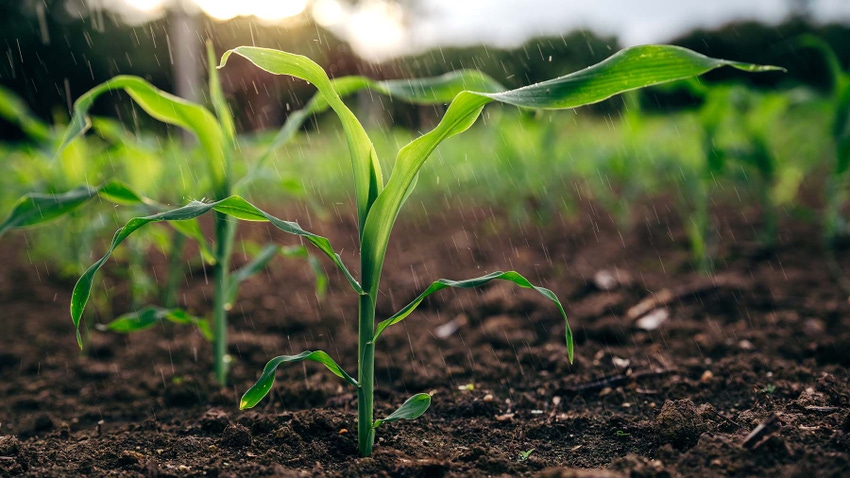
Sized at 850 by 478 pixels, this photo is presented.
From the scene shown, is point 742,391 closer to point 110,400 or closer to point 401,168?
point 401,168

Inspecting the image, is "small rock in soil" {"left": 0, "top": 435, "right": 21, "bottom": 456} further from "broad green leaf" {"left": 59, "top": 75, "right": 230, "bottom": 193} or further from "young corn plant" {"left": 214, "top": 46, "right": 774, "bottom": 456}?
"broad green leaf" {"left": 59, "top": 75, "right": 230, "bottom": 193}

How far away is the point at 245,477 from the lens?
1.32m

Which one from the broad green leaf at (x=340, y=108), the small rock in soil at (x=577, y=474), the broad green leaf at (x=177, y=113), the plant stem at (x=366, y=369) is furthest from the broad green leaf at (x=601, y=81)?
the broad green leaf at (x=177, y=113)

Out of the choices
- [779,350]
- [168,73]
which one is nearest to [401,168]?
[779,350]

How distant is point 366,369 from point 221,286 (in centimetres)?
72

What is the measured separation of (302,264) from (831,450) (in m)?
2.88

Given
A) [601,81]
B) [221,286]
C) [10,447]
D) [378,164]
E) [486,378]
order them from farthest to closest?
[486,378] < [221,286] < [10,447] < [378,164] < [601,81]

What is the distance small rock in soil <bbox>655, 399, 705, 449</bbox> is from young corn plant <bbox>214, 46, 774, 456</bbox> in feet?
1.29

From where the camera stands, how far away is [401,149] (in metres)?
1.18

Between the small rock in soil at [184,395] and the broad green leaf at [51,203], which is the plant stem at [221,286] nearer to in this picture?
the small rock in soil at [184,395]

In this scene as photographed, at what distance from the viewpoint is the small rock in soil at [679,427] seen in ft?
4.68

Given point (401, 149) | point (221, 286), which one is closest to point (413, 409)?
point (401, 149)

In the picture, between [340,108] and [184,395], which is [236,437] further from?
[340,108]

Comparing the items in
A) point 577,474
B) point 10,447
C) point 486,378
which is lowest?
point 486,378
